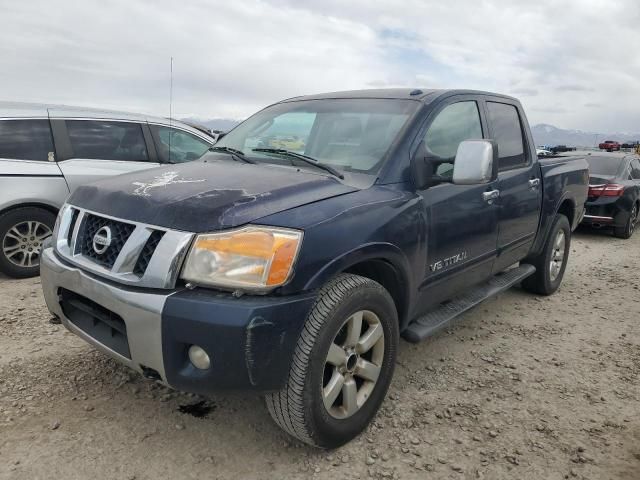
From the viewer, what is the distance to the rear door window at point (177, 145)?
19.6 feet

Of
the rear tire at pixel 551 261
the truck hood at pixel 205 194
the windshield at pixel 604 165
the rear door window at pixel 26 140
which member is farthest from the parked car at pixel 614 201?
the rear door window at pixel 26 140

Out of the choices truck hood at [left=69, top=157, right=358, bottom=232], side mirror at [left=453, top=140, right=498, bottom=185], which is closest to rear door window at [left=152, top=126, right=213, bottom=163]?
truck hood at [left=69, top=157, right=358, bottom=232]

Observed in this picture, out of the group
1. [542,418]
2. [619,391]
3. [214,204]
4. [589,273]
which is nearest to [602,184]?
[589,273]

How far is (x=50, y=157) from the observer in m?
5.19

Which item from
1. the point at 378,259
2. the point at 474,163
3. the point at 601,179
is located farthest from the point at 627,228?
the point at 378,259

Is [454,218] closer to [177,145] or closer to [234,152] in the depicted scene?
[234,152]

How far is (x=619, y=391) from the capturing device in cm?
311

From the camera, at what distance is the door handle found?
3332 millimetres

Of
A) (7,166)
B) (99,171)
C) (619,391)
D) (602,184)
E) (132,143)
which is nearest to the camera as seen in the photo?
(619,391)

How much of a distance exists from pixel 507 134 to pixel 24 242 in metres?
4.60

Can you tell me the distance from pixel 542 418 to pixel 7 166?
5.07 metres

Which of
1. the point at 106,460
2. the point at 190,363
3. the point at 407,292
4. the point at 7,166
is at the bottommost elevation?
the point at 106,460

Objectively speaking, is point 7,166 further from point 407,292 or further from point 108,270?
point 407,292

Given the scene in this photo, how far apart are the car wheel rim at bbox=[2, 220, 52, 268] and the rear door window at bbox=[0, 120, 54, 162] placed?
704 mm
